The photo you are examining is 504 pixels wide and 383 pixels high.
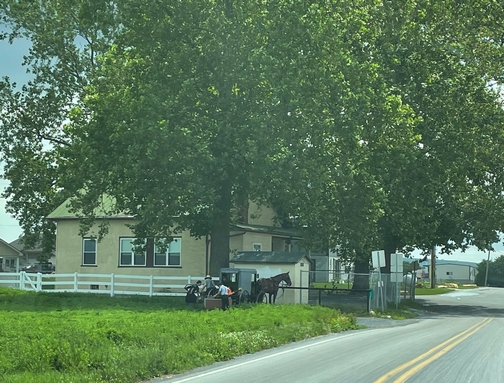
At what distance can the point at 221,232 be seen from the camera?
33.4 meters

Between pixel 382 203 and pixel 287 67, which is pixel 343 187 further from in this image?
pixel 287 67

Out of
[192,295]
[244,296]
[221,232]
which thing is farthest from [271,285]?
[192,295]

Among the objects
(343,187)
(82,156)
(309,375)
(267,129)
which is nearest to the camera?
(309,375)

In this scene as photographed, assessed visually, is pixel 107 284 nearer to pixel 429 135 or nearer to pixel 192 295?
pixel 192 295

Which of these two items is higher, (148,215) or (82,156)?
(82,156)

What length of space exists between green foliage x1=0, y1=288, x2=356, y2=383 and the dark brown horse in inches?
209

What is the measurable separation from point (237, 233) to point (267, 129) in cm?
1516

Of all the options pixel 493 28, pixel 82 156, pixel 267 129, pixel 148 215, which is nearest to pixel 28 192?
pixel 82 156

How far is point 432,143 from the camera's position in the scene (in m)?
39.3

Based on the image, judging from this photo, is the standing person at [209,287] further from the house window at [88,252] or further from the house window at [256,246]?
the house window at [88,252]

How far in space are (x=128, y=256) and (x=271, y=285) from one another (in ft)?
44.2

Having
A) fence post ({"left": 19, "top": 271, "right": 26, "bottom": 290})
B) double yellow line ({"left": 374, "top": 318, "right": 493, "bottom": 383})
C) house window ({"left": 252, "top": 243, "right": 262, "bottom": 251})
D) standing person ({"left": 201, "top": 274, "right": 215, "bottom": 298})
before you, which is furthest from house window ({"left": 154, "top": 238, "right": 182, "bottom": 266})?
double yellow line ({"left": 374, "top": 318, "right": 493, "bottom": 383})

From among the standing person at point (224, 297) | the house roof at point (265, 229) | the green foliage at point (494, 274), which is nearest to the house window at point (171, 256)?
the house roof at point (265, 229)

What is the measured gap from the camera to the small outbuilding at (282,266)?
34.2 metres
